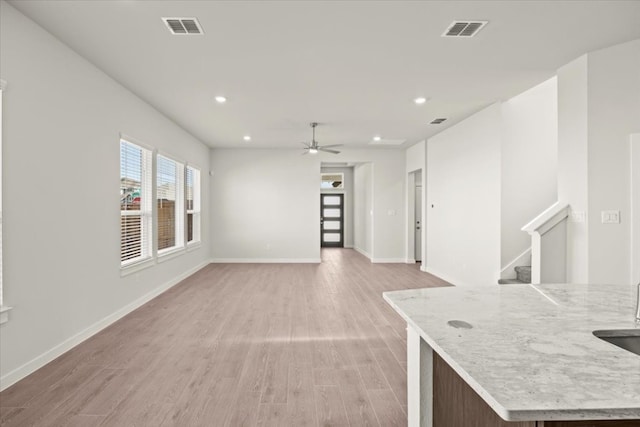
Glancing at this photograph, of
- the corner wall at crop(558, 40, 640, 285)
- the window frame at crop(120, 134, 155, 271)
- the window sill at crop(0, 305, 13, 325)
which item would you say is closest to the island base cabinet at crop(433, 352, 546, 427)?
the window sill at crop(0, 305, 13, 325)

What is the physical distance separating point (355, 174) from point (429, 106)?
6902 millimetres

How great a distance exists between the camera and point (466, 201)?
5.80 meters

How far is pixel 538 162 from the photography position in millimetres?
A: 4922

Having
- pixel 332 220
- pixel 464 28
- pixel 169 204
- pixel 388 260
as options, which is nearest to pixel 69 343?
pixel 169 204

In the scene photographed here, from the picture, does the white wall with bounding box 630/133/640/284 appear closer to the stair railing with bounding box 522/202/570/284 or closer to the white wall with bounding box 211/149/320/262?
the stair railing with bounding box 522/202/570/284

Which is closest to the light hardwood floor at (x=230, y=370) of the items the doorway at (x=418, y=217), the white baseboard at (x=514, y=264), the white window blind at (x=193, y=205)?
the white baseboard at (x=514, y=264)

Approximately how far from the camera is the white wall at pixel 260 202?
8539mm

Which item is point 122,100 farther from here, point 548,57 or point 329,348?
point 548,57

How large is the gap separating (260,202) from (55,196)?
554 centimetres

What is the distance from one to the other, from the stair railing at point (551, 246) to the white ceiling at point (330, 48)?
1.66 metres

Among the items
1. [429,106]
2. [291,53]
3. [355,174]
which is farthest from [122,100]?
[355,174]

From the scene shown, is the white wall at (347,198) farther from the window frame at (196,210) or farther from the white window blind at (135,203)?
the white window blind at (135,203)

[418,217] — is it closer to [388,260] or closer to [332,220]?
[388,260]

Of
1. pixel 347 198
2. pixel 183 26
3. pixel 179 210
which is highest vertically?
pixel 183 26
